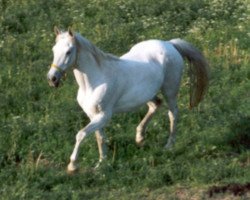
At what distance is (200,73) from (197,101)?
373 millimetres

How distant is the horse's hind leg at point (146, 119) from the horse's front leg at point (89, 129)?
103 centimetres

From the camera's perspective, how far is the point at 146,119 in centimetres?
1078

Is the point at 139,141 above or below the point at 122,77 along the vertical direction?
below

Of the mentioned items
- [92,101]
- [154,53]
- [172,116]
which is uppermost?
[154,53]

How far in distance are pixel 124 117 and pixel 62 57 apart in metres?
2.32

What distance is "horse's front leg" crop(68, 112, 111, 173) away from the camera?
9.51 m

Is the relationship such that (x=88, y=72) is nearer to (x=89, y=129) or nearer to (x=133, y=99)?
(x=89, y=129)

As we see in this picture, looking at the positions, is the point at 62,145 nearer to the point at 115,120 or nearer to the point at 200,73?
the point at 115,120

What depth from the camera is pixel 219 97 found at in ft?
39.4

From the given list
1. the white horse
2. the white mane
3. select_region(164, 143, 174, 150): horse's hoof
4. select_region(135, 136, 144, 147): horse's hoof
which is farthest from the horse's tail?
the white mane

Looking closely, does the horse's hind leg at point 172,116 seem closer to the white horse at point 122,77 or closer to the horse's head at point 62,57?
the white horse at point 122,77

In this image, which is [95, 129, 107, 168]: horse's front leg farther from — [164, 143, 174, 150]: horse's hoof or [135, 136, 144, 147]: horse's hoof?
[164, 143, 174, 150]: horse's hoof

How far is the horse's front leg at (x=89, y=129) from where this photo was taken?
9508 mm

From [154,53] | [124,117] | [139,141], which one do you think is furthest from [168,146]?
[154,53]
